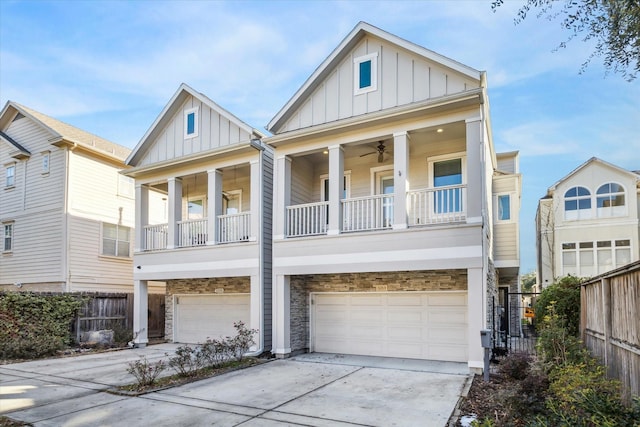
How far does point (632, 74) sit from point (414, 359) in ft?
26.5

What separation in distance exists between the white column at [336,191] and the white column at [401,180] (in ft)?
5.02

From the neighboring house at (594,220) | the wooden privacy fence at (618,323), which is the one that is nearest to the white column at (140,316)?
the wooden privacy fence at (618,323)

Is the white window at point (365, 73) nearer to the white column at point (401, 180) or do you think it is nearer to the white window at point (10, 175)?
the white column at point (401, 180)

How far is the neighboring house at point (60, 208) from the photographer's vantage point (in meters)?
17.6

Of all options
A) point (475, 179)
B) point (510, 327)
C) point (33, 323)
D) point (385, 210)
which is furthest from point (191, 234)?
point (510, 327)

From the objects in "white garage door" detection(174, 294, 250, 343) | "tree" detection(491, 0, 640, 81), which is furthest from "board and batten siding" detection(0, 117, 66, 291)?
"tree" detection(491, 0, 640, 81)

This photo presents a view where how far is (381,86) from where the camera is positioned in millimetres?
11391

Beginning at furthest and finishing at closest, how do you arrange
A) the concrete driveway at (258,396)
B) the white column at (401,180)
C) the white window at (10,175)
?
the white window at (10,175) → the white column at (401,180) → the concrete driveway at (258,396)

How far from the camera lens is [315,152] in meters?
12.4

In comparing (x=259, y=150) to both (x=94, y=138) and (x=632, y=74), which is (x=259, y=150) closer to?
(x=632, y=74)

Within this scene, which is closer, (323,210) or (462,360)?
(462,360)

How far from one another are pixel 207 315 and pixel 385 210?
7.18 m

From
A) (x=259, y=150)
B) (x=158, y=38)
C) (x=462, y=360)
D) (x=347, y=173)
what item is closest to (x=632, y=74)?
(x=462, y=360)

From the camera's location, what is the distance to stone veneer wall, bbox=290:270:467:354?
11367 mm
